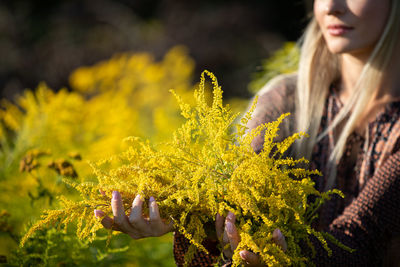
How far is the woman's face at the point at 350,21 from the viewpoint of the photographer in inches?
59.7

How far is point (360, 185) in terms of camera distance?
5.30ft

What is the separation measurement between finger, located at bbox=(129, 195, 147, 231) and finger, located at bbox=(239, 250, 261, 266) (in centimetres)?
24

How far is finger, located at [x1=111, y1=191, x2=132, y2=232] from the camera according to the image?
100cm

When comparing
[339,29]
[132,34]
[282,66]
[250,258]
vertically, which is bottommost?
[250,258]

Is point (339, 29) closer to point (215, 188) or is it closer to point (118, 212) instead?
point (215, 188)

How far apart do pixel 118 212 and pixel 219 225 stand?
242mm

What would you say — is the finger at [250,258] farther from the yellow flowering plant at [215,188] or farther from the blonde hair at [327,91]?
the blonde hair at [327,91]

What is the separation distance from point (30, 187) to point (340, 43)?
4.61 ft

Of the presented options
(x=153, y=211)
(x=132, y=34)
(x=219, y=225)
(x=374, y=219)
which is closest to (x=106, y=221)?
(x=153, y=211)

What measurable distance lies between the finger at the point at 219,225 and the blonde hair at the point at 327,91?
24.0 inches

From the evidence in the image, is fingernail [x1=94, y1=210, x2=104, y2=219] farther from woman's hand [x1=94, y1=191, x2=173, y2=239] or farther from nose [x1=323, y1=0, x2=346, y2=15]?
nose [x1=323, y1=0, x2=346, y2=15]

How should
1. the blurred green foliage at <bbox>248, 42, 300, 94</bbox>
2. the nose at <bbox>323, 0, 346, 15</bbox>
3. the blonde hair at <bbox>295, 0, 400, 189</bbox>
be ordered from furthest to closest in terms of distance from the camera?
the blurred green foliage at <bbox>248, 42, 300, 94</bbox> → the blonde hair at <bbox>295, 0, 400, 189</bbox> → the nose at <bbox>323, 0, 346, 15</bbox>

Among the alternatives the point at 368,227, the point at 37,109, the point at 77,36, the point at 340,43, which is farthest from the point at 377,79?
the point at 77,36

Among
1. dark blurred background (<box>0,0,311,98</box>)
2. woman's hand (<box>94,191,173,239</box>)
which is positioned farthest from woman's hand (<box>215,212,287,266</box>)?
dark blurred background (<box>0,0,311,98</box>)
